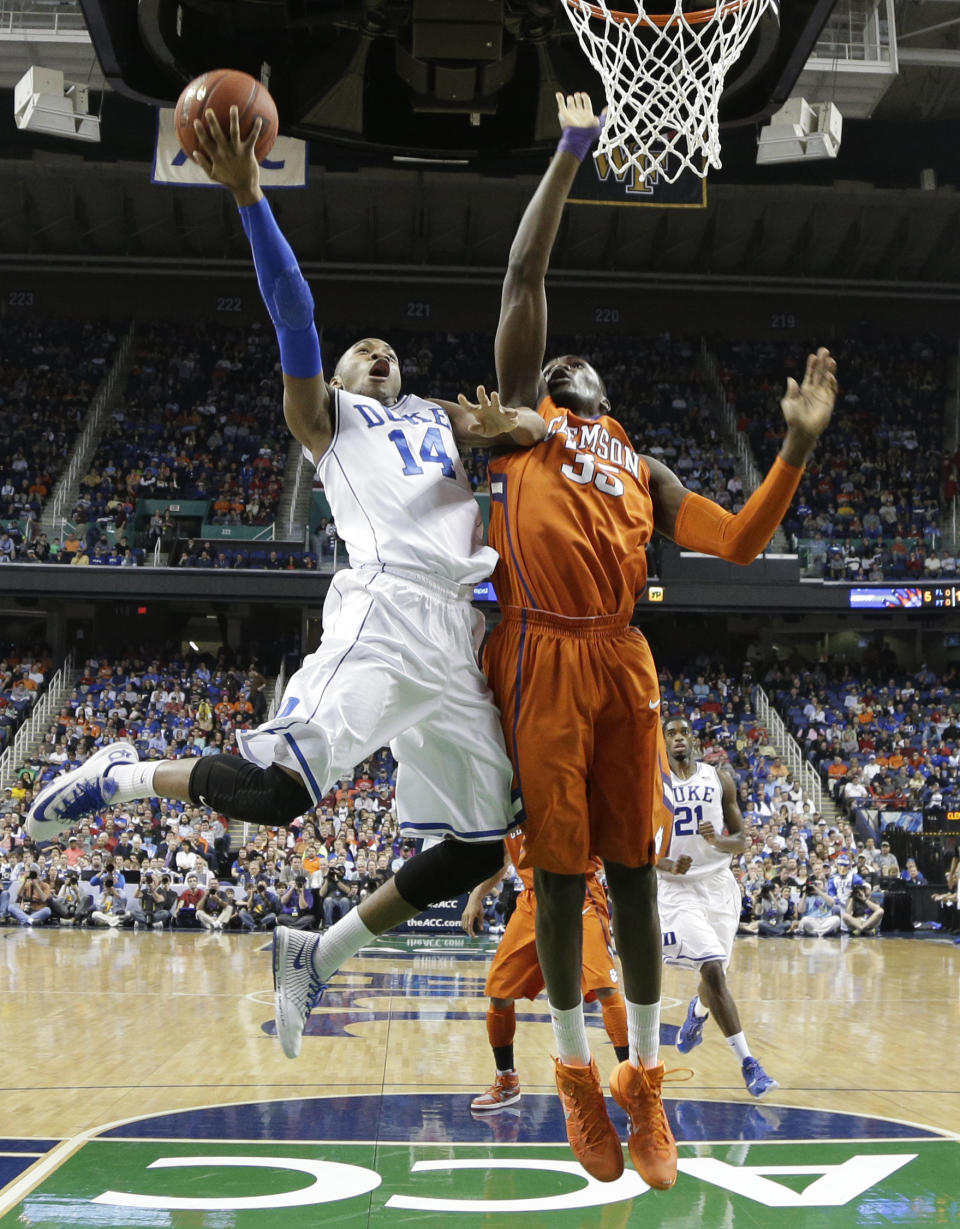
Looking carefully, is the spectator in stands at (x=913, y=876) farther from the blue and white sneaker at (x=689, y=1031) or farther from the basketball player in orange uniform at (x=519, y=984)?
the basketball player in orange uniform at (x=519, y=984)

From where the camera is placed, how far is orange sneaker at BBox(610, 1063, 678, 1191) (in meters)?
3.98

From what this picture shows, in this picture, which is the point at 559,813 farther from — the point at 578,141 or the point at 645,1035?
the point at 578,141

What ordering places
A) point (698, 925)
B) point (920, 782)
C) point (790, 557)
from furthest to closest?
point (790, 557), point (920, 782), point (698, 925)

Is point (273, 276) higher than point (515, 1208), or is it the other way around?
point (273, 276)

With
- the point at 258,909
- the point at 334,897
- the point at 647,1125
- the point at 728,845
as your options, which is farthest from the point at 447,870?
the point at 258,909

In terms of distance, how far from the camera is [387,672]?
3924 millimetres

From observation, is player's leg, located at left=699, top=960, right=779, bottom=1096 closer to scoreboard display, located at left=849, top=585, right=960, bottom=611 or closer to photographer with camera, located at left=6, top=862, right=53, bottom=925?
photographer with camera, located at left=6, top=862, right=53, bottom=925

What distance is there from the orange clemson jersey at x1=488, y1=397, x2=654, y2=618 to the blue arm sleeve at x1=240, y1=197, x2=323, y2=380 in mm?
Answer: 831

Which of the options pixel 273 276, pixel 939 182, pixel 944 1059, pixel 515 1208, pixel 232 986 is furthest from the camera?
pixel 939 182

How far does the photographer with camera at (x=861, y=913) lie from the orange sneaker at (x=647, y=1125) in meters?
14.7

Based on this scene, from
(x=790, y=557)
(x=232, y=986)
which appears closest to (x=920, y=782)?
(x=790, y=557)

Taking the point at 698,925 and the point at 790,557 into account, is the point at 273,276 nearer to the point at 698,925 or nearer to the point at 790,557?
Answer: the point at 698,925

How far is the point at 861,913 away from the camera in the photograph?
1805 centimetres

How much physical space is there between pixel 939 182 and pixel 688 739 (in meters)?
25.4
